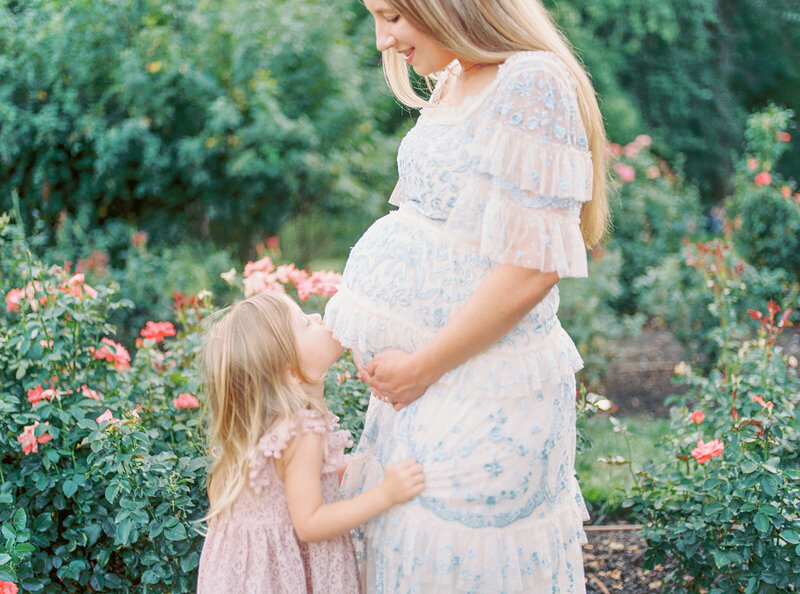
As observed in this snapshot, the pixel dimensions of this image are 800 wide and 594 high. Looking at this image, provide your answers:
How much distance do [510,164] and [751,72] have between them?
955cm

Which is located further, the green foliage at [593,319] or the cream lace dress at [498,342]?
the green foliage at [593,319]

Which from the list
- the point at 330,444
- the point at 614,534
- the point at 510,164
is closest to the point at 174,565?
the point at 330,444

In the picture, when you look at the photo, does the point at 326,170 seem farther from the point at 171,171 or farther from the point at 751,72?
the point at 751,72

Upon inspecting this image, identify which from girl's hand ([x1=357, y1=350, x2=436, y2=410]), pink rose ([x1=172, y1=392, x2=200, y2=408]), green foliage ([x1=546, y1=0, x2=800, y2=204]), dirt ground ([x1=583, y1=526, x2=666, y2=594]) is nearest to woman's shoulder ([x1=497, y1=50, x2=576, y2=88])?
girl's hand ([x1=357, y1=350, x2=436, y2=410])

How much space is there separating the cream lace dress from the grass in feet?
3.59

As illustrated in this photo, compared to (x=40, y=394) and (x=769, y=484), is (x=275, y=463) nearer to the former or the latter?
(x=40, y=394)

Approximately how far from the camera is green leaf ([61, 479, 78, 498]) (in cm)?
215

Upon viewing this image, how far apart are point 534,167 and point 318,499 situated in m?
0.79

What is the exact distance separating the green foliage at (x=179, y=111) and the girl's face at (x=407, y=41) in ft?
11.9

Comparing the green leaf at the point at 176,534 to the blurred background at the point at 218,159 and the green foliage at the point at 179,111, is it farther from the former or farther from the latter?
the green foliage at the point at 179,111

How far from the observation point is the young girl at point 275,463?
167 centimetres

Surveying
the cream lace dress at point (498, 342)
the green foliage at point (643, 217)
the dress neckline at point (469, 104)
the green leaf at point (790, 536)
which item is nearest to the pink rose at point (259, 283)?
the cream lace dress at point (498, 342)

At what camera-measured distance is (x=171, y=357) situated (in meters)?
2.89

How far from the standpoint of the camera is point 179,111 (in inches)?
208
